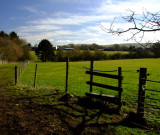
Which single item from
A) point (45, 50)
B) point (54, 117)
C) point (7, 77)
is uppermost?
point (45, 50)

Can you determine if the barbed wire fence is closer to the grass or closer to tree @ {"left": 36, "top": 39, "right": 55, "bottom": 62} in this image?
the grass

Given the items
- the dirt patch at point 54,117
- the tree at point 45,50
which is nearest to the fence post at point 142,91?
the dirt patch at point 54,117

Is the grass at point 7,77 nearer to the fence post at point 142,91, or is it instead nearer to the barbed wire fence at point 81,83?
the barbed wire fence at point 81,83

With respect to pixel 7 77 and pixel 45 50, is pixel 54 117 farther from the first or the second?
pixel 45 50

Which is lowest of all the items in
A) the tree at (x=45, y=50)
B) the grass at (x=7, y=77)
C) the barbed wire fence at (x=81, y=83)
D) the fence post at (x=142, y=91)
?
the barbed wire fence at (x=81, y=83)

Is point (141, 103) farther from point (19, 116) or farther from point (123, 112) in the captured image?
point (19, 116)

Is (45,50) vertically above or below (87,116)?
above

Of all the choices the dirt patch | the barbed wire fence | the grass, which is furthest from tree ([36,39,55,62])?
the dirt patch

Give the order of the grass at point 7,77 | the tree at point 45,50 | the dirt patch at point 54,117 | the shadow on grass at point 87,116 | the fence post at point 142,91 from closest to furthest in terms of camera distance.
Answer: the dirt patch at point 54,117 < the shadow on grass at point 87,116 < the fence post at point 142,91 < the grass at point 7,77 < the tree at point 45,50

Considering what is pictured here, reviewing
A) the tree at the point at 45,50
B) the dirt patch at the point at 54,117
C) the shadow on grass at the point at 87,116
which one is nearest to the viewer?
the dirt patch at the point at 54,117

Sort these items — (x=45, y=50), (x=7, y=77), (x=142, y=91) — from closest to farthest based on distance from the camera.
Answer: (x=142, y=91) → (x=7, y=77) → (x=45, y=50)

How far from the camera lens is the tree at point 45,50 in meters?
82.7

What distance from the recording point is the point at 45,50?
273 ft

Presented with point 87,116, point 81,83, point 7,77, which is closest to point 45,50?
point 7,77
